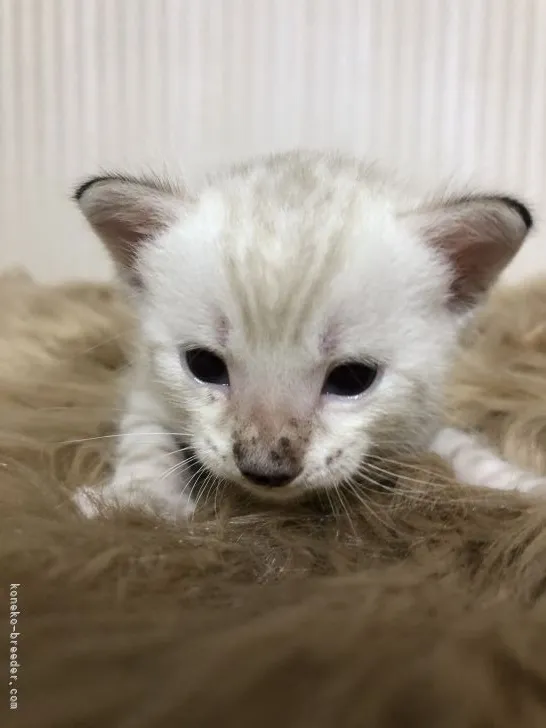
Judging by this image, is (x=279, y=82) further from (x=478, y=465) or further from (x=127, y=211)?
(x=478, y=465)

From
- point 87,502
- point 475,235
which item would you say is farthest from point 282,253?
point 87,502

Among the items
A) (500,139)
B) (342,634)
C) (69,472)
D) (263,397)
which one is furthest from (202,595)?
(500,139)

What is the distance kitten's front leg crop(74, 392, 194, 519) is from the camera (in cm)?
79

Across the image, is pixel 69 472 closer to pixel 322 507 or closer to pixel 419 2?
pixel 322 507

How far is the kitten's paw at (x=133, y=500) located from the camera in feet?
2.50

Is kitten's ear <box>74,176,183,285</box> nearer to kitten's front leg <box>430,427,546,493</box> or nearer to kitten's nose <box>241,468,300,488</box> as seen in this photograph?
kitten's nose <box>241,468,300,488</box>

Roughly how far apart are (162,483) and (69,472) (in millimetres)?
121

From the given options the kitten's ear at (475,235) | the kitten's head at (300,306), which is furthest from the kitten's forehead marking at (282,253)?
Result: the kitten's ear at (475,235)

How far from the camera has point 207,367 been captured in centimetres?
88

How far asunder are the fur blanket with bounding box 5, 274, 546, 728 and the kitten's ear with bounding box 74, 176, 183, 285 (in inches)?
9.6

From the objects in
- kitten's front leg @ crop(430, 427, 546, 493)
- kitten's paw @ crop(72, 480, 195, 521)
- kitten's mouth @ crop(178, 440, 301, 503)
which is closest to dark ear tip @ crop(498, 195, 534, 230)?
kitten's front leg @ crop(430, 427, 546, 493)

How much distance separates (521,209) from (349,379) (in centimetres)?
27

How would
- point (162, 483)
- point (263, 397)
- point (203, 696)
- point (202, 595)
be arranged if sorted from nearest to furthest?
1. point (203, 696)
2. point (202, 595)
3. point (263, 397)
4. point (162, 483)

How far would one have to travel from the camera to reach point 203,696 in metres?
0.44
